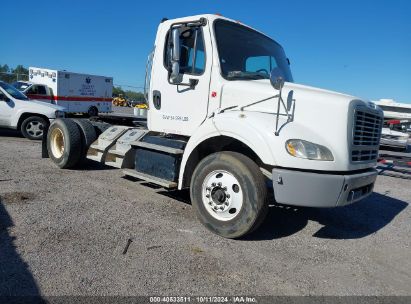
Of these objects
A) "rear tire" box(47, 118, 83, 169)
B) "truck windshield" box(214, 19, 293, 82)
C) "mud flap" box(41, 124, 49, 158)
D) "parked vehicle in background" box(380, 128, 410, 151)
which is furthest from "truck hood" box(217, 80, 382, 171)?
"parked vehicle in background" box(380, 128, 410, 151)

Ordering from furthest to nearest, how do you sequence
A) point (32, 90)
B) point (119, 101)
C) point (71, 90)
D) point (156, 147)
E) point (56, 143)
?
1. point (119, 101)
2. point (71, 90)
3. point (32, 90)
4. point (56, 143)
5. point (156, 147)

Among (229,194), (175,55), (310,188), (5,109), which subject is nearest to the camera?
(310,188)

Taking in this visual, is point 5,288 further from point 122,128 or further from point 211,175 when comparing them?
point 122,128

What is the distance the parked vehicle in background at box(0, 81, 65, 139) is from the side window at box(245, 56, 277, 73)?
8.42 metres

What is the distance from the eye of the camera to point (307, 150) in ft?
13.2

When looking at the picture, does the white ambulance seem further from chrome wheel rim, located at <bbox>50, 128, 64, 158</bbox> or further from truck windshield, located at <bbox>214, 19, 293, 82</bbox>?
truck windshield, located at <bbox>214, 19, 293, 82</bbox>

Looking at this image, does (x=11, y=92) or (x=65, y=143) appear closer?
(x=65, y=143)

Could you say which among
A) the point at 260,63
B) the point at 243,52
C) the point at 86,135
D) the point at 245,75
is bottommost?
the point at 86,135

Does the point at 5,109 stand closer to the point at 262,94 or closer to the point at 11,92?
the point at 11,92

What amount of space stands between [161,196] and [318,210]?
8.65 ft

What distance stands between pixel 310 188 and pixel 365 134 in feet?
3.90

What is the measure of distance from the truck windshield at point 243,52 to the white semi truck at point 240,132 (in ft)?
0.05

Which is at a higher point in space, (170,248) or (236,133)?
(236,133)

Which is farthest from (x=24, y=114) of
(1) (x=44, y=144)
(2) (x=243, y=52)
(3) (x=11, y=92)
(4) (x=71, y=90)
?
(4) (x=71, y=90)
